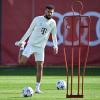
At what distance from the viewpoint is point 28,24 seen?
914 inches

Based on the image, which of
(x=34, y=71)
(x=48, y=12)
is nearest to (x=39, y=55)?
(x=48, y=12)

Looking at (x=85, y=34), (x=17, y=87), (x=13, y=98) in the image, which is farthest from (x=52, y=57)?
(x=13, y=98)

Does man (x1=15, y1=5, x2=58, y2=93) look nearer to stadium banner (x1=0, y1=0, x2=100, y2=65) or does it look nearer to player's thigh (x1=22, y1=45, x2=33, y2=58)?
player's thigh (x1=22, y1=45, x2=33, y2=58)

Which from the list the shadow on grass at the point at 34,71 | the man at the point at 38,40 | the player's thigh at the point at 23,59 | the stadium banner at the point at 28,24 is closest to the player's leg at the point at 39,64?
the man at the point at 38,40

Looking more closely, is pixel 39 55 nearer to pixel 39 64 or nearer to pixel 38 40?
pixel 39 64

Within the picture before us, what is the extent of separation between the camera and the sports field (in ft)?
44.2

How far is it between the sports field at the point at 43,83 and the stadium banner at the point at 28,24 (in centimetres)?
71

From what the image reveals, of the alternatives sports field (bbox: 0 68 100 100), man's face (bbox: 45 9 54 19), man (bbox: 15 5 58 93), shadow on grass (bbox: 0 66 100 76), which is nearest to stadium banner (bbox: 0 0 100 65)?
shadow on grass (bbox: 0 66 100 76)

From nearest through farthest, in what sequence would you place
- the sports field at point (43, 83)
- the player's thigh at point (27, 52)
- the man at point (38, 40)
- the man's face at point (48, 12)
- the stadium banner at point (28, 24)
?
the sports field at point (43, 83) < the man's face at point (48, 12) < the man at point (38, 40) < the player's thigh at point (27, 52) < the stadium banner at point (28, 24)

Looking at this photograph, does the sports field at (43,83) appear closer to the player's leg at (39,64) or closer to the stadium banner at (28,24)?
the player's leg at (39,64)

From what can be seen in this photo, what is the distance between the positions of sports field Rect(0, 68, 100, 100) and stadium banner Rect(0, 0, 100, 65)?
71cm

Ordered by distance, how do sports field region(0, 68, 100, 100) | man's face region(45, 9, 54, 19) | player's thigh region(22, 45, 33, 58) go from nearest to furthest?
sports field region(0, 68, 100, 100)
man's face region(45, 9, 54, 19)
player's thigh region(22, 45, 33, 58)

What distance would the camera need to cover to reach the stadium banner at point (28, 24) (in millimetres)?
23141

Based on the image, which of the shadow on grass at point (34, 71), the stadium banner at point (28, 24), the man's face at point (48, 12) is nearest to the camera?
the man's face at point (48, 12)
